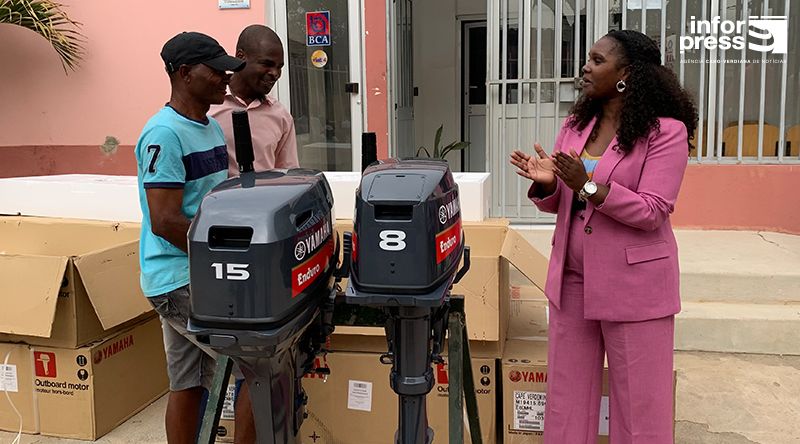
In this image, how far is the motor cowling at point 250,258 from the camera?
58.1 inches

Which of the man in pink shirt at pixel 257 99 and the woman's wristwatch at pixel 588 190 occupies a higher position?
the man in pink shirt at pixel 257 99

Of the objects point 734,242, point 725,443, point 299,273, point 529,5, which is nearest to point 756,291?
point 734,242

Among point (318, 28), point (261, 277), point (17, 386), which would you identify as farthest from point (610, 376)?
point (318, 28)

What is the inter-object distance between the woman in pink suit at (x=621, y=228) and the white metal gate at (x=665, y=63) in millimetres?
2802

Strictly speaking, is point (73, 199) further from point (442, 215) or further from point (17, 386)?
point (442, 215)

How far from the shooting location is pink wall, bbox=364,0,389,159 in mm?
5168

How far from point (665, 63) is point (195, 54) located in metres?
3.74

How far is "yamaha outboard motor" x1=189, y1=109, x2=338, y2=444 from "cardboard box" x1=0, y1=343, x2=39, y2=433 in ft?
6.26

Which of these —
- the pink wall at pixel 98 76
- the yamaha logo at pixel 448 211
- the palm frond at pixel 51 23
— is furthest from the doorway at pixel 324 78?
the yamaha logo at pixel 448 211

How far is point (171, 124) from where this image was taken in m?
2.07

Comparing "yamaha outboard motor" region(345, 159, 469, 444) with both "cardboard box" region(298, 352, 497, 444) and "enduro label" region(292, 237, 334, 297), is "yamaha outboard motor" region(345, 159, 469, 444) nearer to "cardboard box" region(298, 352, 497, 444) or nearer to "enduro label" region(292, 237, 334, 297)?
"enduro label" region(292, 237, 334, 297)

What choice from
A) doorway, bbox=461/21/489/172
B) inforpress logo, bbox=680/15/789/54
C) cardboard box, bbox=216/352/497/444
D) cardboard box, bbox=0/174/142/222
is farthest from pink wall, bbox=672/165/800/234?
cardboard box, bbox=0/174/142/222

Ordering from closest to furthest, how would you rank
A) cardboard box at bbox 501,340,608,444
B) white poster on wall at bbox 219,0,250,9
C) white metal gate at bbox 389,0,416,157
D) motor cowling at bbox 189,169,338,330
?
motor cowling at bbox 189,169,338,330 → cardboard box at bbox 501,340,608,444 → white poster on wall at bbox 219,0,250,9 → white metal gate at bbox 389,0,416,157

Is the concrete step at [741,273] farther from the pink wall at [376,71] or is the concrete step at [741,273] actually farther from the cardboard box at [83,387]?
the cardboard box at [83,387]
